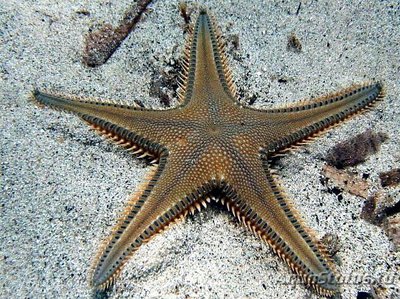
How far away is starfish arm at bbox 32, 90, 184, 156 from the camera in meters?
4.34

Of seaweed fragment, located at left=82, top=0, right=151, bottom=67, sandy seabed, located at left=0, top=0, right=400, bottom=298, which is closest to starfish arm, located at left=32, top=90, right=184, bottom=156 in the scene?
sandy seabed, located at left=0, top=0, right=400, bottom=298

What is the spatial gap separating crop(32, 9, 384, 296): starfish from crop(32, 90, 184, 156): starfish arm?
11 millimetres

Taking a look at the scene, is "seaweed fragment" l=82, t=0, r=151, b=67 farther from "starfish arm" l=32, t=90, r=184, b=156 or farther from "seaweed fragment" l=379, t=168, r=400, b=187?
"seaweed fragment" l=379, t=168, r=400, b=187

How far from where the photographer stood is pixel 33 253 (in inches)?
164

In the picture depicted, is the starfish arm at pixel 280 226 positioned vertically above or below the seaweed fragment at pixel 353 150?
below

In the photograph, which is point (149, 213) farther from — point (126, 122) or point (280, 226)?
point (280, 226)

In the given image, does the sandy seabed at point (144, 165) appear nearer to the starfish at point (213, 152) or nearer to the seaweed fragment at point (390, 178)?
the seaweed fragment at point (390, 178)

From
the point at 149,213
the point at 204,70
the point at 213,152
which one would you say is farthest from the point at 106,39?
the point at 149,213

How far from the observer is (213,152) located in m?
4.19

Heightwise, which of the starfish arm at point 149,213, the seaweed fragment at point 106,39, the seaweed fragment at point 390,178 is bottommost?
the starfish arm at point 149,213

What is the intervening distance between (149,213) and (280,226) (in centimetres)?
128

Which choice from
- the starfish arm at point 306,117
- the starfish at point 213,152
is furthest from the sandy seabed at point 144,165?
the starfish arm at point 306,117

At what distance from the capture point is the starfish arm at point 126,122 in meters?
4.34

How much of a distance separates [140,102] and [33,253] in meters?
2.16
